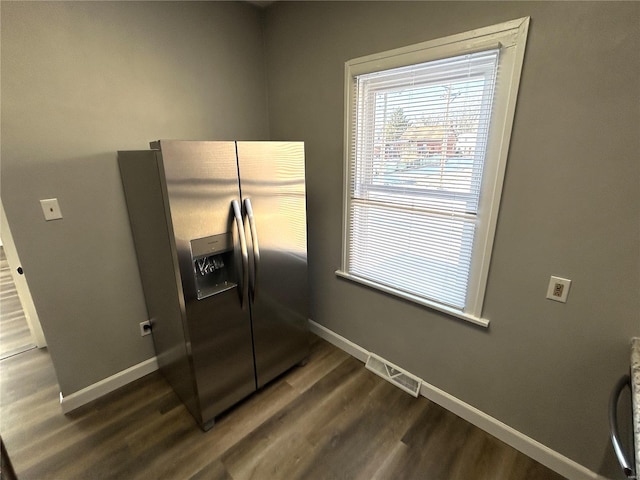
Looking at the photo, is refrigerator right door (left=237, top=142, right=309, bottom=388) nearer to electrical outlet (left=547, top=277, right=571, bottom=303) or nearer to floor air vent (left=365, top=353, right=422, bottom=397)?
floor air vent (left=365, top=353, right=422, bottom=397)

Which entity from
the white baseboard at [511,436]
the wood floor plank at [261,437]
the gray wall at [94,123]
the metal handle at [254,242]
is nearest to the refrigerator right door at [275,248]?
the metal handle at [254,242]

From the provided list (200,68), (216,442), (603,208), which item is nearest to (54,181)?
(200,68)

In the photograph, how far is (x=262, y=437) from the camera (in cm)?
170

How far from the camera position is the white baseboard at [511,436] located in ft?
4.78

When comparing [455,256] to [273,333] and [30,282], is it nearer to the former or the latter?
[273,333]

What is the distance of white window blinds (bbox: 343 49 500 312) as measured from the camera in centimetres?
147

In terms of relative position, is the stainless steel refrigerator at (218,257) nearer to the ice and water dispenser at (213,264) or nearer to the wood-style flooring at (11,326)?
the ice and water dispenser at (213,264)

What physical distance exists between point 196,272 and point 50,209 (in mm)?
881

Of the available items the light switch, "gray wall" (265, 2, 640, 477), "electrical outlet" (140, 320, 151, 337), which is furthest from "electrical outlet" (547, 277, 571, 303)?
the light switch

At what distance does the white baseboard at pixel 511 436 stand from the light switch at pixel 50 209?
2.45 metres

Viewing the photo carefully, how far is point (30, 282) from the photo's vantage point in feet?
5.26

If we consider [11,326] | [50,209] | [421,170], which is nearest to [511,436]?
[421,170]

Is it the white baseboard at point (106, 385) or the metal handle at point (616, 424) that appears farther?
the white baseboard at point (106, 385)

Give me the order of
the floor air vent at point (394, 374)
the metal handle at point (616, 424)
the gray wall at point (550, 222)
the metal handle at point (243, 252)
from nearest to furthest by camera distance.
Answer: the metal handle at point (616, 424) < the gray wall at point (550, 222) < the metal handle at point (243, 252) < the floor air vent at point (394, 374)
